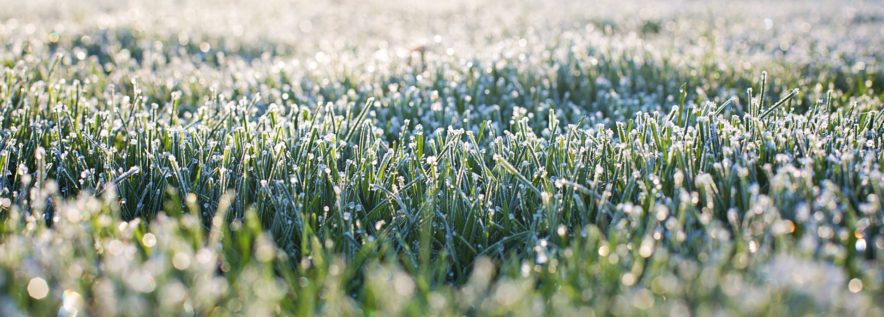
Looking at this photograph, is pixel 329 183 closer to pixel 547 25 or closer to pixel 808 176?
pixel 808 176

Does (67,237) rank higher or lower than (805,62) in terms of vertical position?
higher

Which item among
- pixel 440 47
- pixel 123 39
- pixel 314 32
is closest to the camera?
pixel 440 47

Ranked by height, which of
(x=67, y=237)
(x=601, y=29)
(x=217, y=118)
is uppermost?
(x=67, y=237)

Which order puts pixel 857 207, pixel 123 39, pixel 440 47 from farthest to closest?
pixel 123 39 < pixel 440 47 < pixel 857 207

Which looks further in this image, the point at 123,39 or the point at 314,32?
the point at 314,32

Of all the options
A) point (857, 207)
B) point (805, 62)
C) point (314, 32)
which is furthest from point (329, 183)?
point (314, 32)

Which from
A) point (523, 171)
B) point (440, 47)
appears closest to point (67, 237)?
point (523, 171)
